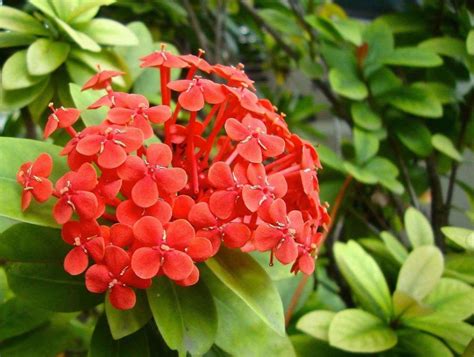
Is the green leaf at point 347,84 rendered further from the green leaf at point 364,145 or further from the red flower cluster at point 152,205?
the red flower cluster at point 152,205

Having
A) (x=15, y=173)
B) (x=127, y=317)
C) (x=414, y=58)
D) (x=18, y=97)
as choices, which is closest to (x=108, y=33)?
(x=18, y=97)

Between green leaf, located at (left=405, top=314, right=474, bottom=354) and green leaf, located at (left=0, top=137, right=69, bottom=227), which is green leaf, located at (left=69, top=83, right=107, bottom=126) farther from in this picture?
green leaf, located at (left=405, top=314, right=474, bottom=354)

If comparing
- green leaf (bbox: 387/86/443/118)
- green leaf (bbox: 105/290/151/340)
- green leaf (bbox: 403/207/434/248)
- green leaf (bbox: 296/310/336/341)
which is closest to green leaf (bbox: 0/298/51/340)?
green leaf (bbox: 105/290/151/340)

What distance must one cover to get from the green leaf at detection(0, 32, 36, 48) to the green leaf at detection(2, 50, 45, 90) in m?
0.02

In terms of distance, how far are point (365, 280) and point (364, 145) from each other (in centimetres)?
36

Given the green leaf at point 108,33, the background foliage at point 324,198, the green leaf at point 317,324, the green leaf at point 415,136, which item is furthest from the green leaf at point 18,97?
the green leaf at point 415,136

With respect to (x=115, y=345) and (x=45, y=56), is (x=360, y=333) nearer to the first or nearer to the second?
(x=115, y=345)

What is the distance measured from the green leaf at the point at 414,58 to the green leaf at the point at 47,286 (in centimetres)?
76

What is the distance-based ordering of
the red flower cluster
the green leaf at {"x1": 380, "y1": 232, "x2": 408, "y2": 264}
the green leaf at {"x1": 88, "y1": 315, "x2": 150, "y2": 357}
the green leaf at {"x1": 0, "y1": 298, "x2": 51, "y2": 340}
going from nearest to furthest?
1. the red flower cluster
2. the green leaf at {"x1": 88, "y1": 315, "x2": 150, "y2": 357}
3. the green leaf at {"x1": 0, "y1": 298, "x2": 51, "y2": 340}
4. the green leaf at {"x1": 380, "y1": 232, "x2": 408, "y2": 264}

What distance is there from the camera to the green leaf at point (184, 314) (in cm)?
58

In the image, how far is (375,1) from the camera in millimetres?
1852

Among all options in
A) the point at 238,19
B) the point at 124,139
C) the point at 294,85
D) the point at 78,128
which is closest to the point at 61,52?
the point at 78,128

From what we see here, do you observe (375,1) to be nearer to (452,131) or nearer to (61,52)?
(452,131)

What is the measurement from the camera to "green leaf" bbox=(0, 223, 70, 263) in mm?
610
